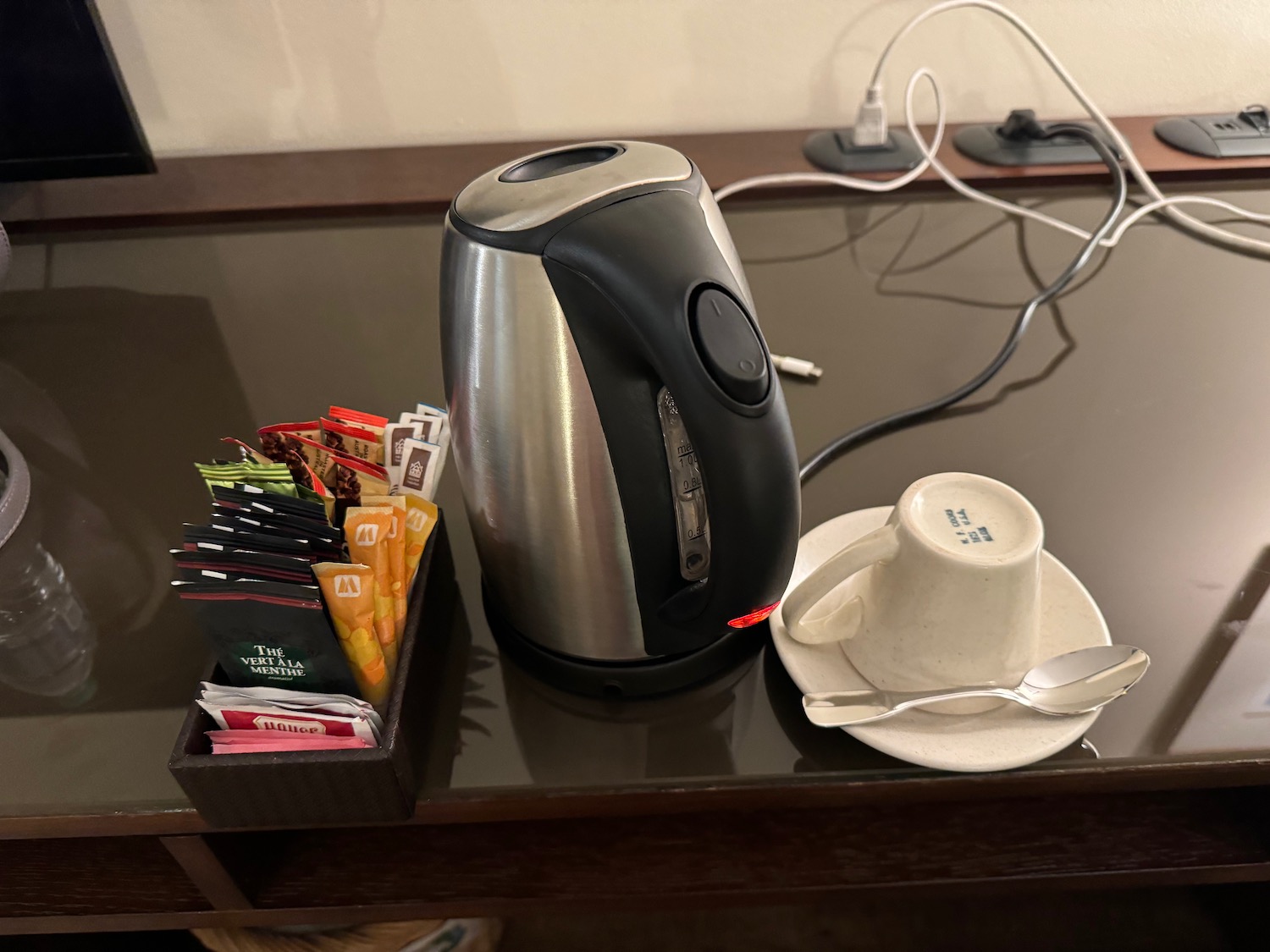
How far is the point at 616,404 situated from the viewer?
385 millimetres

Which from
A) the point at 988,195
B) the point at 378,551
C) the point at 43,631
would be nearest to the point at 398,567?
the point at 378,551

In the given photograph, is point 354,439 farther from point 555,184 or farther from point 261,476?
point 555,184

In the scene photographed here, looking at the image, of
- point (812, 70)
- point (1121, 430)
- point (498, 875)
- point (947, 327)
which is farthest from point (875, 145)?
point (498, 875)

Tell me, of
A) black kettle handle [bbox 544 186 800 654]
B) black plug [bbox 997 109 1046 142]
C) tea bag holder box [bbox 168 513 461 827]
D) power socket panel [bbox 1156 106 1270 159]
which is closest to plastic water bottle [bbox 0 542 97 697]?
tea bag holder box [bbox 168 513 461 827]

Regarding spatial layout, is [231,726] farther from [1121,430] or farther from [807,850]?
[1121,430]

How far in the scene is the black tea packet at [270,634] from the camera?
1.29ft

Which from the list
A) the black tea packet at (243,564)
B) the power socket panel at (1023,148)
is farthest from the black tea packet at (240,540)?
the power socket panel at (1023,148)

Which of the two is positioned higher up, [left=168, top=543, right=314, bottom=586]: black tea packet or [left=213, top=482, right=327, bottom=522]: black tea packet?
[left=213, top=482, right=327, bottom=522]: black tea packet

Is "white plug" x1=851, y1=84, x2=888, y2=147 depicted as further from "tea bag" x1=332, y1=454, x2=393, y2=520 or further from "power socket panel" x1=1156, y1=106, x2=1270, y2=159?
"tea bag" x1=332, y1=454, x2=393, y2=520

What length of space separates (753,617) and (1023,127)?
72cm

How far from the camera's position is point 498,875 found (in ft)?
1.77

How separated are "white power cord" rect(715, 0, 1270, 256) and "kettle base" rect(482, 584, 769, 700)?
508 mm

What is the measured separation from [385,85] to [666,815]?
78 cm

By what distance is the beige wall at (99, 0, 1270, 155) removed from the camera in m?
0.91
